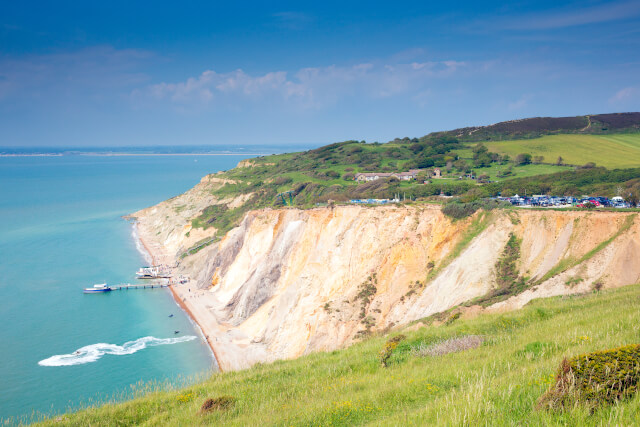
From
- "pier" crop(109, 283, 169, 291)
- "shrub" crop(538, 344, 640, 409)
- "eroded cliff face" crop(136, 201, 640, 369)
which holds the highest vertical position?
"shrub" crop(538, 344, 640, 409)

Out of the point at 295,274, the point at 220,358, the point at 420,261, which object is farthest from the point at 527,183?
the point at 220,358

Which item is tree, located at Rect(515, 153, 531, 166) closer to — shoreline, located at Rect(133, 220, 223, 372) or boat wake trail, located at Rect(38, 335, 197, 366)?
shoreline, located at Rect(133, 220, 223, 372)

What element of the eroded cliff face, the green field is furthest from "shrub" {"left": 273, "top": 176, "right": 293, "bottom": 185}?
the green field

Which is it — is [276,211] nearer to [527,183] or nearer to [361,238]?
[361,238]

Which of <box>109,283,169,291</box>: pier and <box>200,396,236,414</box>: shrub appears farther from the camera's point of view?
<box>109,283,169,291</box>: pier

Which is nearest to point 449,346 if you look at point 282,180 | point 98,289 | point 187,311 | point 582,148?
point 187,311

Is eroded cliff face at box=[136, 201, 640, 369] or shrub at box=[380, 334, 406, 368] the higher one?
shrub at box=[380, 334, 406, 368]

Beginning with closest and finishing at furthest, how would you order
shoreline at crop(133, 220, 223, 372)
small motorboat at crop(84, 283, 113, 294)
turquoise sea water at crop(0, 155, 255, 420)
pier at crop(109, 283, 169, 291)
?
1. turquoise sea water at crop(0, 155, 255, 420)
2. shoreline at crop(133, 220, 223, 372)
3. small motorboat at crop(84, 283, 113, 294)
4. pier at crop(109, 283, 169, 291)
